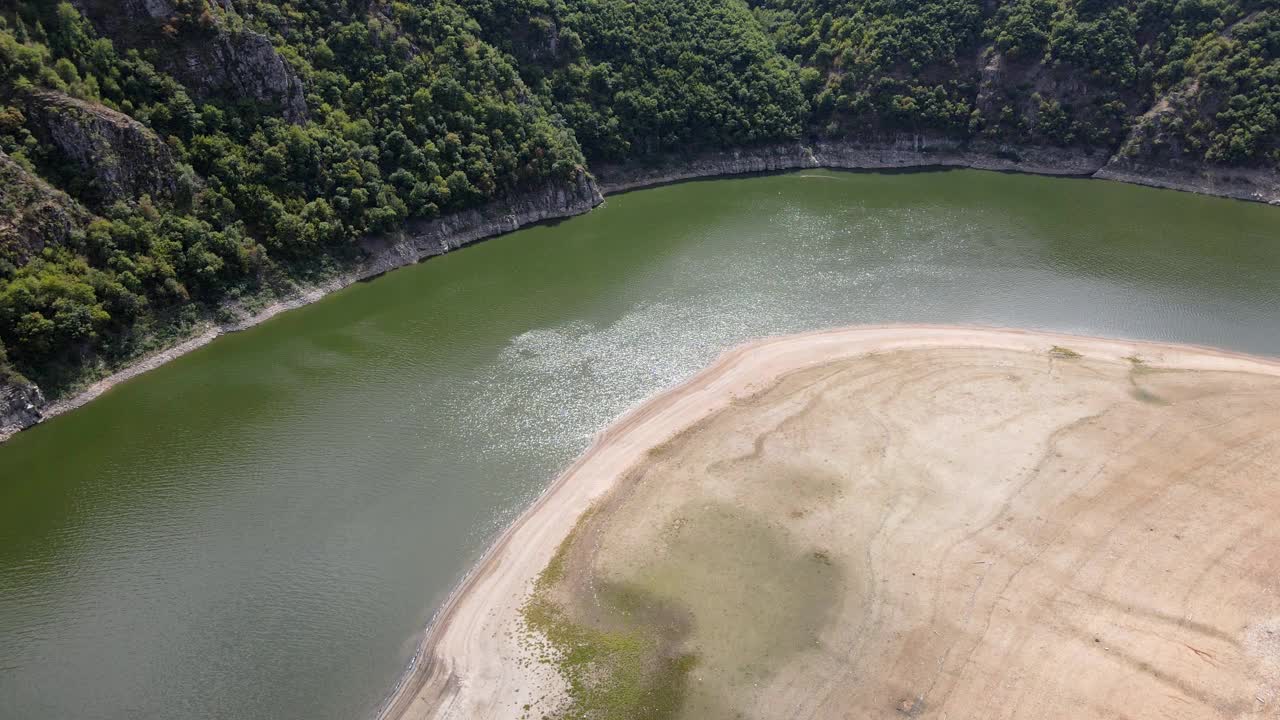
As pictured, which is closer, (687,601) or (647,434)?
(687,601)

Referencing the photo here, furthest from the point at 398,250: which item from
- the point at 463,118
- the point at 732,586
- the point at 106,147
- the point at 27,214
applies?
the point at 732,586

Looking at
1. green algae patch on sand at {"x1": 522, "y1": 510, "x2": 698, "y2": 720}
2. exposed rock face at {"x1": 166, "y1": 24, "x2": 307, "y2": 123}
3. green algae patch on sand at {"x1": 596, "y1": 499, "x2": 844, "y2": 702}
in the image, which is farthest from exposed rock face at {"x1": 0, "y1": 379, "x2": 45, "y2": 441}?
green algae patch on sand at {"x1": 596, "y1": 499, "x2": 844, "y2": 702}

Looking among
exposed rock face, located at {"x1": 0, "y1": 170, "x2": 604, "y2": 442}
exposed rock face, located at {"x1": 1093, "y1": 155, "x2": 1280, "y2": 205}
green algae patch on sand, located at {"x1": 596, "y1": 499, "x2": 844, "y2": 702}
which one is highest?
exposed rock face, located at {"x1": 0, "y1": 170, "x2": 604, "y2": 442}

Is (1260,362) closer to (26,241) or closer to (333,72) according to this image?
(333,72)

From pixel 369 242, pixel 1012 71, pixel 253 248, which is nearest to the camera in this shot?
pixel 253 248

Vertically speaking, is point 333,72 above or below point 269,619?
above

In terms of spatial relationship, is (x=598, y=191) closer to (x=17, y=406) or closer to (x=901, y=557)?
(x=17, y=406)

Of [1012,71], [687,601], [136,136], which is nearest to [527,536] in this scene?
[687,601]

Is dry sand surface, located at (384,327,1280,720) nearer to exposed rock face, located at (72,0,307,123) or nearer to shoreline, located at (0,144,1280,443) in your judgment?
shoreline, located at (0,144,1280,443)
